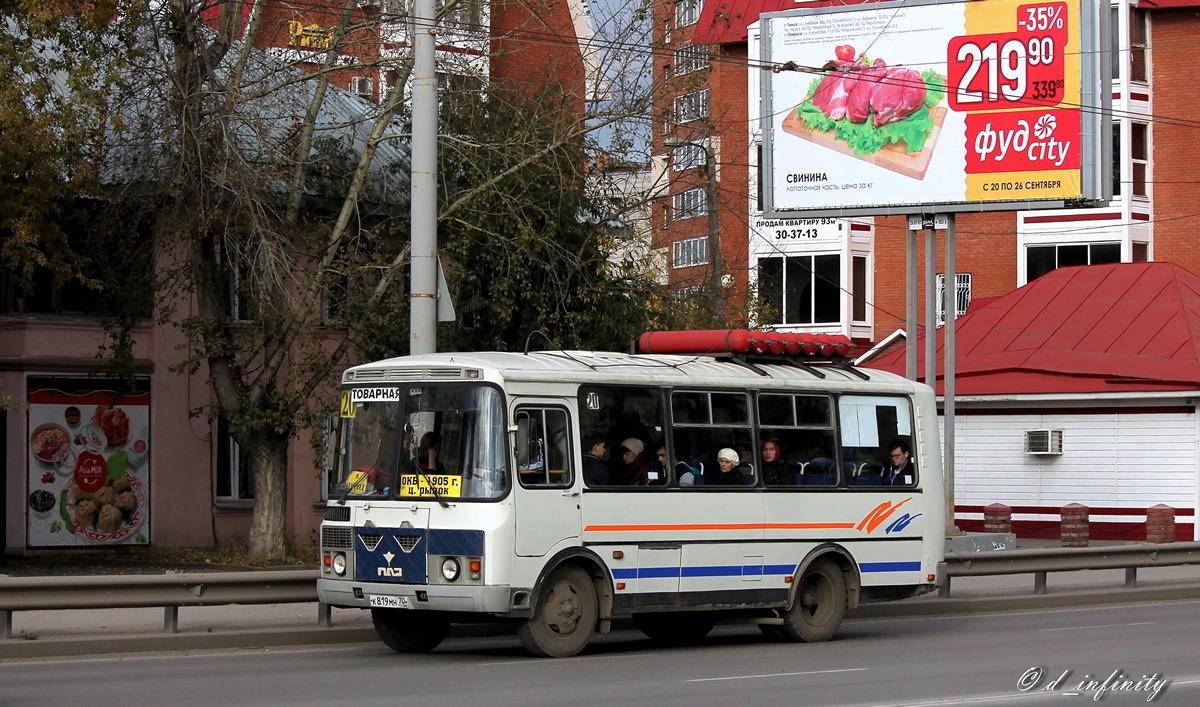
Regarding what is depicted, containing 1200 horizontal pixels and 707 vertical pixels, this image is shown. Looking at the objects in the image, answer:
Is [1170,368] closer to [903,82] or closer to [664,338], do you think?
[903,82]

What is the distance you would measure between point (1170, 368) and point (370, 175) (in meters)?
16.7

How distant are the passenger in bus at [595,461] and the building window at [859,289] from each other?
33936 millimetres

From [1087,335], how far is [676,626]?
68.4ft

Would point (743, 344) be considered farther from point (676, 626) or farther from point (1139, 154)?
point (1139, 154)

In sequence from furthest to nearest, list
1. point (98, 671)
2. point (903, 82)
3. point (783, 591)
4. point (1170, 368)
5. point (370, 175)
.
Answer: point (1170, 368) → point (903, 82) → point (370, 175) → point (783, 591) → point (98, 671)

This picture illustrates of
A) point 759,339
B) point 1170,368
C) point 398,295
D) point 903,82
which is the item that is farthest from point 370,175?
point 1170,368

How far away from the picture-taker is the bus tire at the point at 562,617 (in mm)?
13617

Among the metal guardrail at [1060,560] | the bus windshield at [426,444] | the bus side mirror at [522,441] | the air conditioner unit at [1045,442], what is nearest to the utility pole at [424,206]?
the bus windshield at [426,444]

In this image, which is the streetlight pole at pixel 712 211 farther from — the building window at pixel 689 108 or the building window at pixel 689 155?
the building window at pixel 689 108

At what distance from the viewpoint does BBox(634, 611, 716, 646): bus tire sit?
52.1 ft

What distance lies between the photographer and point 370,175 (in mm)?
26453

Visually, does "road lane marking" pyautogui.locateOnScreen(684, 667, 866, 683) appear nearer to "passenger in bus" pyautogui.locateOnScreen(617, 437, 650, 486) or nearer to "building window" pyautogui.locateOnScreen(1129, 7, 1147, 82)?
"passenger in bus" pyautogui.locateOnScreen(617, 437, 650, 486)

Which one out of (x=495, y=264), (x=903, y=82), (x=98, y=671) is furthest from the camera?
(x=903, y=82)

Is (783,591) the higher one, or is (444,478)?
(444,478)
